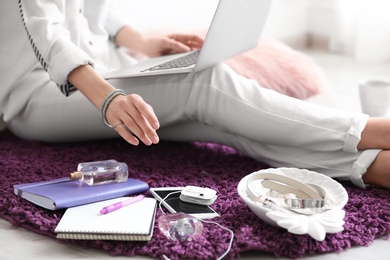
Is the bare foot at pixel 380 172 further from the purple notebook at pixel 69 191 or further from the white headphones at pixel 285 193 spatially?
the purple notebook at pixel 69 191

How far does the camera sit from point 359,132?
55.2 inches

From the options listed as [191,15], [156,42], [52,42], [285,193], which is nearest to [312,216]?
[285,193]

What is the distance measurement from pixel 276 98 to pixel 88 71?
16.3 inches

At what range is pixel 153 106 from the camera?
158cm

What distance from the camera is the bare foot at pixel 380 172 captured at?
1.39 metres

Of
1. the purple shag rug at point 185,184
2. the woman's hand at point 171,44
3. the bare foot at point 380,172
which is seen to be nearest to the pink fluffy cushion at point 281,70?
the woman's hand at point 171,44

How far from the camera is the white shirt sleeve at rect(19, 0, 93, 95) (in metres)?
1.42

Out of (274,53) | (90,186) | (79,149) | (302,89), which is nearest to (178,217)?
(90,186)

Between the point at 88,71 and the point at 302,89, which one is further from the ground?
the point at 88,71

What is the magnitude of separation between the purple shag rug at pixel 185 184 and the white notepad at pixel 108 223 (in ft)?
0.06

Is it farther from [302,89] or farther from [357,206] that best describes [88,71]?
[302,89]

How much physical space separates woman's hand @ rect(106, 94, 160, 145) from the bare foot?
47 centimetres

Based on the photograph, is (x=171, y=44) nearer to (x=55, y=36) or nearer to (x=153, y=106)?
(x=153, y=106)

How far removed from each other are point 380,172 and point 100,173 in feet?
1.93
